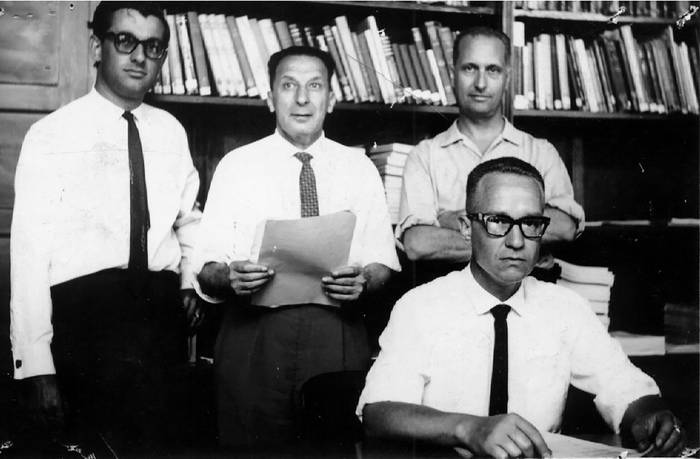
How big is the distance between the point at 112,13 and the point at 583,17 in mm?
1849

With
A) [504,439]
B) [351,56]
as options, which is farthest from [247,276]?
[351,56]

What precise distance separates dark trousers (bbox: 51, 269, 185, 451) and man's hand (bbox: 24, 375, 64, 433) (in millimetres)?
53

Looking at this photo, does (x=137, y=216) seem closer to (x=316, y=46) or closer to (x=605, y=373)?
(x=316, y=46)

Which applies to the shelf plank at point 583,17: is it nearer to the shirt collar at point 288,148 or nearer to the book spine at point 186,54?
the shirt collar at point 288,148

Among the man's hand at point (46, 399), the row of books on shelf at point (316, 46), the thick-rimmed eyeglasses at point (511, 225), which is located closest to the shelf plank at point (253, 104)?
the row of books on shelf at point (316, 46)

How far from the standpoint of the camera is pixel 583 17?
9.23ft

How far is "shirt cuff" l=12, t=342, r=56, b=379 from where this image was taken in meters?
1.86

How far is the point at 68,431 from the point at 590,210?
96.7 inches

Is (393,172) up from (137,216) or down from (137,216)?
up

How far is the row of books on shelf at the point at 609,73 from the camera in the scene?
2.80 m

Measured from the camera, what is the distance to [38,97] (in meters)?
2.34

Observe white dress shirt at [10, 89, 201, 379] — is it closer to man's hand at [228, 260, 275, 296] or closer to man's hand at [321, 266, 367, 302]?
man's hand at [228, 260, 275, 296]

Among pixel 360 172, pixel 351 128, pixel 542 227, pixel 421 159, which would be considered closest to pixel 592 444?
pixel 542 227

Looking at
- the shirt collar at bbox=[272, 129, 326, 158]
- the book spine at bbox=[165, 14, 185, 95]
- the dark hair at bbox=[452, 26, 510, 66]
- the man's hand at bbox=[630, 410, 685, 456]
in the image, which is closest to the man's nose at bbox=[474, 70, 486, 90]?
the dark hair at bbox=[452, 26, 510, 66]
